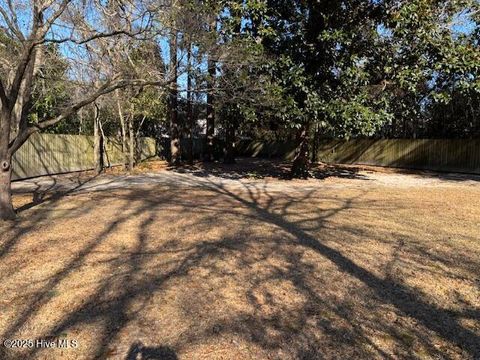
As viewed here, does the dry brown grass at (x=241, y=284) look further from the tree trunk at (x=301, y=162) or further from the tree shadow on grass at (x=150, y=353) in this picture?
the tree trunk at (x=301, y=162)

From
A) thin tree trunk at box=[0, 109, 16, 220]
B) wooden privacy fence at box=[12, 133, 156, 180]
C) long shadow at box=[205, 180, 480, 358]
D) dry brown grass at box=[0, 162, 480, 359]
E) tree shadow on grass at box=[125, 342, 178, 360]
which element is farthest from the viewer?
wooden privacy fence at box=[12, 133, 156, 180]

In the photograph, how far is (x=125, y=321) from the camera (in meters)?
3.79

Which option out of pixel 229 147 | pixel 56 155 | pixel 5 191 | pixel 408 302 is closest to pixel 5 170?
pixel 5 191

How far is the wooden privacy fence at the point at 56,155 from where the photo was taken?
16.0 metres

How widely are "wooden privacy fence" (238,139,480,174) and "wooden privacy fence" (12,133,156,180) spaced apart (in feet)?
43.6

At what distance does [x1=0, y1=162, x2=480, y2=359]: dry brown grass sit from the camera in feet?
11.4

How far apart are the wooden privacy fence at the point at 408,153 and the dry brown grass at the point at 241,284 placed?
44.6 feet

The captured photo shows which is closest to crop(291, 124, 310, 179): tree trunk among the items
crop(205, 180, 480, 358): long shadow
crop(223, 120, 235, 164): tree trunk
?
crop(223, 120, 235, 164): tree trunk

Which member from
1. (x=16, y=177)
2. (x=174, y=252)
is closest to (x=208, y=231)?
(x=174, y=252)

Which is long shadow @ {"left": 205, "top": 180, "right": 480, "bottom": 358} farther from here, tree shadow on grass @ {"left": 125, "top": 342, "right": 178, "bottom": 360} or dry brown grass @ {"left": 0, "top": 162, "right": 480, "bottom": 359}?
tree shadow on grass @ {"left": 125, "top": 342, "right": 178, "bottom": 360}

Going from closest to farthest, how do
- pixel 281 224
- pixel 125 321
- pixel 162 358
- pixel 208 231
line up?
1. pixel 162 358
2. pixel 125 321
3. pixel 208 231
4. pixel 281 224

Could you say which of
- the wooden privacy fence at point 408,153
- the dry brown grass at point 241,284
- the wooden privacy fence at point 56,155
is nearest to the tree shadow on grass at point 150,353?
the dry brown grass at point 241,284

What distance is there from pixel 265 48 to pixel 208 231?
940 centimetres

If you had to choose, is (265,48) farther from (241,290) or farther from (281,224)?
(241,290)
